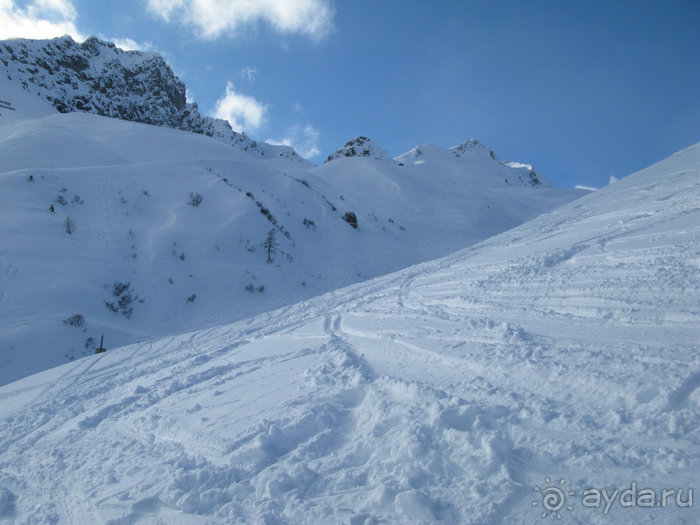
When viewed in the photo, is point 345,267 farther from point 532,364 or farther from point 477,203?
point 477,203

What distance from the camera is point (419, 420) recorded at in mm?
2734

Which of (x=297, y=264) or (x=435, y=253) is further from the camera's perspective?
(x=435, y=253)

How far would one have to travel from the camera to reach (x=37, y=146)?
1877cm

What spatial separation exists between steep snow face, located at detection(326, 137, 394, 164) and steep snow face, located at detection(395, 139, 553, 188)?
407cm

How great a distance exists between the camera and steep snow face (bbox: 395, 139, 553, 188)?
57.8 m

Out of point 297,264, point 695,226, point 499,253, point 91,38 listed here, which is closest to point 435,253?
point 297,264

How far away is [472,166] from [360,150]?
1958 cm

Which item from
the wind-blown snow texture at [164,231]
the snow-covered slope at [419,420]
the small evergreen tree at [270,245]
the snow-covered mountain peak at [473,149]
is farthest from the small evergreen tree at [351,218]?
the snow-covered mountain peak at [473,149]

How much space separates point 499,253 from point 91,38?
71.8 meters

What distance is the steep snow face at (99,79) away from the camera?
43844 mm

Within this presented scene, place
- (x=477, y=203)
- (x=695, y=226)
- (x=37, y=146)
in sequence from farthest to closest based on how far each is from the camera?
(x=477, y=203)
(x=37, y=146)
(x=695, y=226)

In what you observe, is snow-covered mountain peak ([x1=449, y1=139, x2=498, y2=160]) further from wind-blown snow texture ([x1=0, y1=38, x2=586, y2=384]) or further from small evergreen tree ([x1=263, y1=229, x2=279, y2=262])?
small evergreen tree ([x1=263, y1=229, x2=279, y2=262])

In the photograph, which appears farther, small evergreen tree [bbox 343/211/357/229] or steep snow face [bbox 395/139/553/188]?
steep snow face [bbox 395/139/553/188]

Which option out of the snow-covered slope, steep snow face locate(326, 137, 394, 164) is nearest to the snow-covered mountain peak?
steep snow face locate(326, 137, 394, 164)
